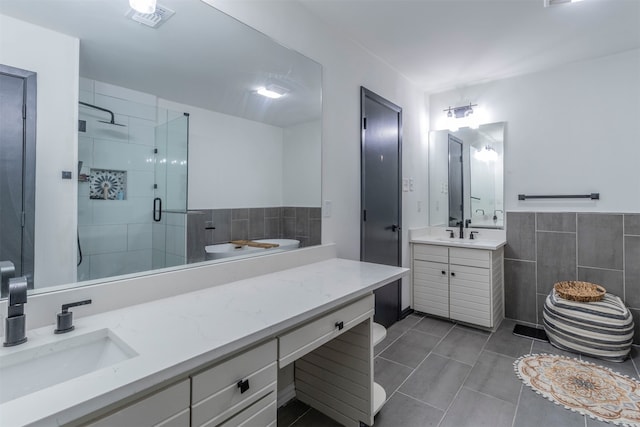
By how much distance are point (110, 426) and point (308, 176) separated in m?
1.60

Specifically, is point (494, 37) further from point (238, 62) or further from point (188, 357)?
point (188, 357)

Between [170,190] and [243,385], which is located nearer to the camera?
[243,385]

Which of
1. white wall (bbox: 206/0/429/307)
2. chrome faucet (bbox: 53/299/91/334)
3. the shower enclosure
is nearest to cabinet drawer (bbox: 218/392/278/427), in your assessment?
chrome faucet (bbox: 53/299/91/334)

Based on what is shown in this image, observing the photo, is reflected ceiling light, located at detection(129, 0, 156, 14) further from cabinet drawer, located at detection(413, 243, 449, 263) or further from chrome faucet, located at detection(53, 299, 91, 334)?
cabinet drawer, located at detection(413, 243, 449, 263)

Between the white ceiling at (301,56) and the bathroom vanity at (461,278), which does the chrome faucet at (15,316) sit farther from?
the bathroom vanity at (461,278)

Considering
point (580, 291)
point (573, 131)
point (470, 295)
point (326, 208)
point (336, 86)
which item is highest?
point (336, 86)

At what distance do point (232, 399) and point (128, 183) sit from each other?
97 centimetres

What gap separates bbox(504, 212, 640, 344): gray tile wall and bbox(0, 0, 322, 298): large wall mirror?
88.0 inches

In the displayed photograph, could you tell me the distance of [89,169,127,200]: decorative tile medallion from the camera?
44.9 inches

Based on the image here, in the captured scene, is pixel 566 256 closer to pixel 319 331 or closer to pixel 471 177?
pixel 471 177

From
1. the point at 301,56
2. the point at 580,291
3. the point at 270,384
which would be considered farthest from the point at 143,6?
the point at 580,291

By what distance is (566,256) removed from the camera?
2.73 meters

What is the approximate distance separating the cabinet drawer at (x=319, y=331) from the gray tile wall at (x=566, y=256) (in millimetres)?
2259

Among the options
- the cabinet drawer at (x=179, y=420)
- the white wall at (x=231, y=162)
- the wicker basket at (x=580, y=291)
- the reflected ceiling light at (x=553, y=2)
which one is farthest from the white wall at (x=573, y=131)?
the cabinet drawer at (x=179, y=420)
